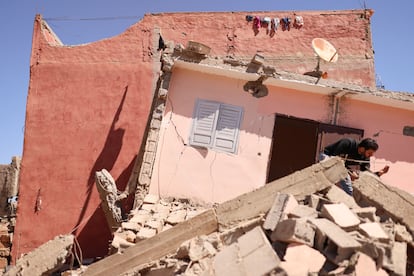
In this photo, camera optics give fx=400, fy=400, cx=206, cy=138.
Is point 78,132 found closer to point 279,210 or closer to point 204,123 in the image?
point 204,123

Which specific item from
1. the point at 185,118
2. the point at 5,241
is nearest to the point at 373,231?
the point at 185,118

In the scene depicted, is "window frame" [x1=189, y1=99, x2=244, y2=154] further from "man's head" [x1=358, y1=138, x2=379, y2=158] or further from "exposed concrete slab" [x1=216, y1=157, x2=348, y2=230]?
"exposed concrete slab" [x1=216, y1=157, x2=348, y2=230]

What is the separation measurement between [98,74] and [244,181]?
18.3 feet

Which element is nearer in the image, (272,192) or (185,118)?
(272,192)

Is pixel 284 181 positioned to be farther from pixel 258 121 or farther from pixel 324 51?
pixel 324 51

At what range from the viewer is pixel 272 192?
17.3ft

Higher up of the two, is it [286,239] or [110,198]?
[286,239]

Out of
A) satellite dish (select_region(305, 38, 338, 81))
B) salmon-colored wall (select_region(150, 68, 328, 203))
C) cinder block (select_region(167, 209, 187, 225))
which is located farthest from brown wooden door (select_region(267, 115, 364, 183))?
cinder block (select_region(167, 209, 187, 225))

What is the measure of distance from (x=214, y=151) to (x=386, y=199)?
4.46m

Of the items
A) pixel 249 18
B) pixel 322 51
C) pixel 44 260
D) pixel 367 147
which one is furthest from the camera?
pixel 249 18

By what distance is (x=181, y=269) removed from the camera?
449 centimetres

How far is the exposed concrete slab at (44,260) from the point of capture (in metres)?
6.03

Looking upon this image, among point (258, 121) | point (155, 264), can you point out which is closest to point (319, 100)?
point (258, 121)

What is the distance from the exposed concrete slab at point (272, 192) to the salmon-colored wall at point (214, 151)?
3461mm
